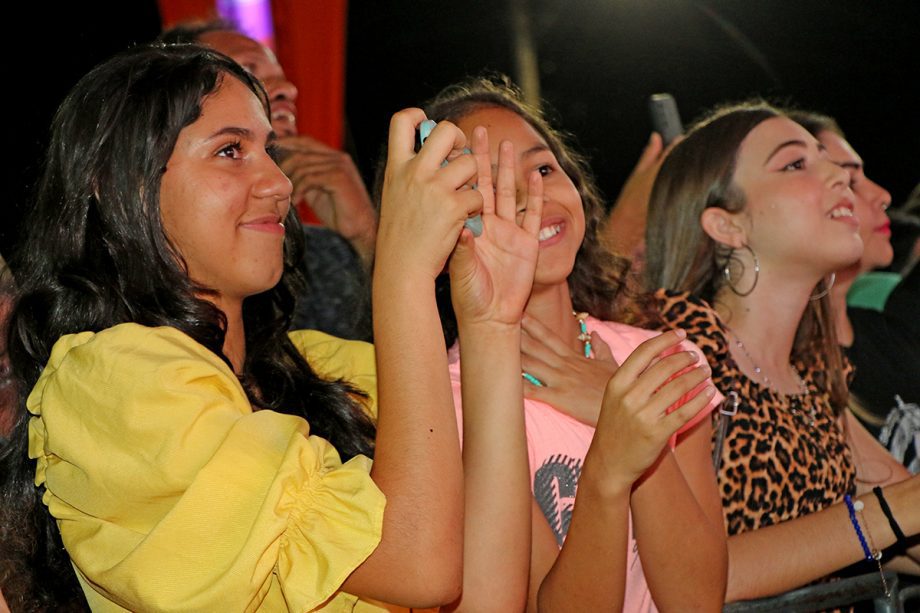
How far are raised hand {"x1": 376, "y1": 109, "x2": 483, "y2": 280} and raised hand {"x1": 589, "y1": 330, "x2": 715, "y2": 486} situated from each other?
1.05 feet

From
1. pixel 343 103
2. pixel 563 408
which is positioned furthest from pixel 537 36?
pixel 563 408

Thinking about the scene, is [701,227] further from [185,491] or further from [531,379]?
[185,491]

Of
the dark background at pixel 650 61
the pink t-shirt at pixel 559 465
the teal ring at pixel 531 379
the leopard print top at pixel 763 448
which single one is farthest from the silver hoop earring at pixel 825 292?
the dark background at pixel 650 61

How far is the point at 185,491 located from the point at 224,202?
1.49ft

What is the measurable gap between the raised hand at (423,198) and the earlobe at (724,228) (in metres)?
1.37

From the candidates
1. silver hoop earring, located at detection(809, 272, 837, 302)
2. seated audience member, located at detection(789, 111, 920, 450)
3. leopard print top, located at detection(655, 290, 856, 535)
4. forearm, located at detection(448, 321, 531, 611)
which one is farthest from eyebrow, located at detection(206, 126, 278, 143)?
seated audience member, located at detection(789, 111, 920, 450)

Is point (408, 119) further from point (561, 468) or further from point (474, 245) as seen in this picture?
point (561, 468)

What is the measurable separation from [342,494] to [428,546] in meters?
0.12

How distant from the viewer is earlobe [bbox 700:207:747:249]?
265 centimetres

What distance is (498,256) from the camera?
1657 millimetres

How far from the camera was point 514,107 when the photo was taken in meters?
2.19

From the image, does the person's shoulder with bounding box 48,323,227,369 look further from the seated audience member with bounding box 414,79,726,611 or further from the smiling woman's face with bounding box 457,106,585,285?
the smiling woman's face with bounding box 457,106,585,285

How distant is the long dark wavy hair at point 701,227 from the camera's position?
268 centimetres

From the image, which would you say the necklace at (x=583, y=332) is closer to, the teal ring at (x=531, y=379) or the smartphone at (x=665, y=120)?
the teal ring at (x=531, y=379)
